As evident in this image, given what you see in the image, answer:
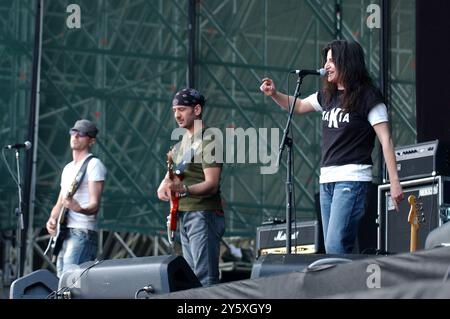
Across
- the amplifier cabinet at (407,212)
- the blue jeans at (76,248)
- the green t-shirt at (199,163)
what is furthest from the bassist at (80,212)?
the amplifier cabinet at (407,212)

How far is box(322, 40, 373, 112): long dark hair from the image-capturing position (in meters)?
6.55

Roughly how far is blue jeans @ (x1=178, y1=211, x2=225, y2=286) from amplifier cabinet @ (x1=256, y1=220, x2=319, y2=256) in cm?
177

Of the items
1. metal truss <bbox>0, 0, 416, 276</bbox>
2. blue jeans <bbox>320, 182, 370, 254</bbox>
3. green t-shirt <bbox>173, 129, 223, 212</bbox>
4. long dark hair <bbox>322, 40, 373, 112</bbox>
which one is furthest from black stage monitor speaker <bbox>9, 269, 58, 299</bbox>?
metal truss <bbox>0, 0, 416, 276</bbox>

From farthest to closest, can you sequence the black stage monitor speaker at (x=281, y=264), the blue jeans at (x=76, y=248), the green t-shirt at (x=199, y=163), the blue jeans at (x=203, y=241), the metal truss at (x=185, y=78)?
the metal truss at (x=185, y=78) < the blue jeans at (x=76, y=248) < the green t-shirt at (x=199, y=163) < the blue jeans at (x=203, y=241) < the black stage monitor speaker at (x=281, y=264)

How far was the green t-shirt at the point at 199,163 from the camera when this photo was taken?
22.8 feet

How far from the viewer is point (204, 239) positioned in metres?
6.86

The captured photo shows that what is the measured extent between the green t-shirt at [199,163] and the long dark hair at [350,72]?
2.69ft

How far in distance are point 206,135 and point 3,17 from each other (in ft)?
16.5

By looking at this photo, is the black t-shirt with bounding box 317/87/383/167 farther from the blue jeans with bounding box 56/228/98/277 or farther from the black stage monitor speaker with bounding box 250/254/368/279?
the blue jeans with bounding box 56/228/98/277

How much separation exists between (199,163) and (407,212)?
6.19 feet

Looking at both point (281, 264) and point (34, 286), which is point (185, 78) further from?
point (281, 264)

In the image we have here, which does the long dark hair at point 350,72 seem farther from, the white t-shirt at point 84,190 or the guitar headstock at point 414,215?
the white t-shirt at point 84,190

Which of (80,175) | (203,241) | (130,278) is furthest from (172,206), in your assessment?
(80,175)
